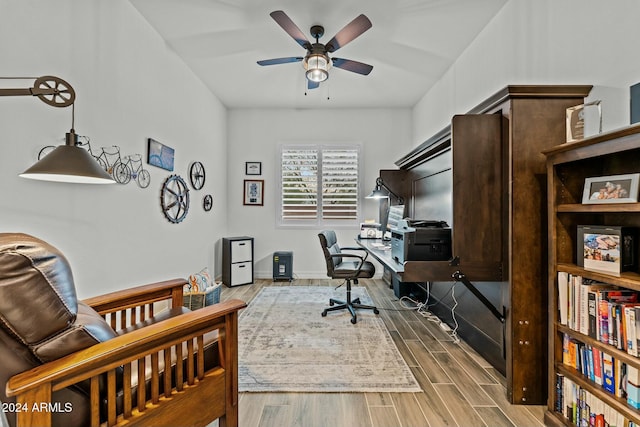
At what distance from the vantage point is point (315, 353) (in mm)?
2279

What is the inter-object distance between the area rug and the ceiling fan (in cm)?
234

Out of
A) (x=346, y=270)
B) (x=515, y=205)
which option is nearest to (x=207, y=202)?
(x=346, y=270)

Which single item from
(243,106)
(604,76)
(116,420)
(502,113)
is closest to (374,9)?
(502,113)

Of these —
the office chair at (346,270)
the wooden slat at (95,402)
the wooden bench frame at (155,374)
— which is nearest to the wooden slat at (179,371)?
the wooden bench frame at (155,374)

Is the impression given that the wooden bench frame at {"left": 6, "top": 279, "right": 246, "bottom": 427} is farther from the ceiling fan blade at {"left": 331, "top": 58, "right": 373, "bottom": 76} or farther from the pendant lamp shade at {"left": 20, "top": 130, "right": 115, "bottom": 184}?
the ceiling fan blade at {"left": 331, "top": 58, "right": 373, "bottom": 76}

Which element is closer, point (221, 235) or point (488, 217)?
point (488, 217)

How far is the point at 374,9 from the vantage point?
2.51 m

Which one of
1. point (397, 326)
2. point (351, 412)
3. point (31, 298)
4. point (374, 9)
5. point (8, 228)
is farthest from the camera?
point (397, 326)

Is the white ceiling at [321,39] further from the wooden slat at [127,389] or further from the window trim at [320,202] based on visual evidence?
the wooden slat at [127,389]

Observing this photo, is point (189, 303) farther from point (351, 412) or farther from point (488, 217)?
point (488, 217)

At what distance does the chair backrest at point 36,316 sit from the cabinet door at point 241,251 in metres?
3.34

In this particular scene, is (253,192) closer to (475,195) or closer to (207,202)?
(207,202)

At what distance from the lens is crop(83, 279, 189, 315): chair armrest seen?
1.52 m

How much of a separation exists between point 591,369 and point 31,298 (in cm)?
227
